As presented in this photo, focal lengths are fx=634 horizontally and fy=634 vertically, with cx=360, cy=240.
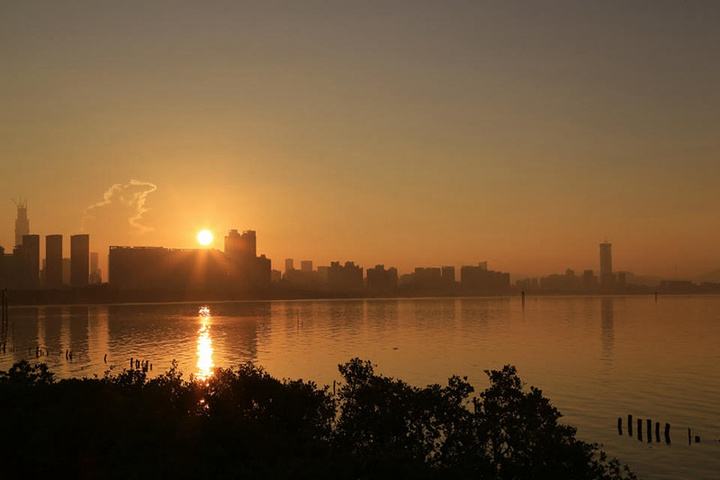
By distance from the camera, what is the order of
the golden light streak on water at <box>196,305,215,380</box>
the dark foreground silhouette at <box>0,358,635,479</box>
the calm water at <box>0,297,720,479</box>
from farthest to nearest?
the golden light streak on water at <box>196,305,215,380</box>, the calm water at <box>0,297,720,479</box>, the dark foreground silhouette at <box>0,358,635,479</box>

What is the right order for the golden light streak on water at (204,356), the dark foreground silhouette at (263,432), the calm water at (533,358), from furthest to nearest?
1. the golden light streak on water at (204,356)
2. the calm water at (533,358)
3. the dark foreground silhouette at (263,432)

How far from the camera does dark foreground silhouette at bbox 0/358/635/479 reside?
913 inches

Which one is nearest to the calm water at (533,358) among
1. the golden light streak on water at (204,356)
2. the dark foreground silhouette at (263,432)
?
the golden light streak on water at (204,356)

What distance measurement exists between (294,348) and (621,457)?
91.5 m

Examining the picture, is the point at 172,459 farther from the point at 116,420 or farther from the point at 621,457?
the point at 621,457

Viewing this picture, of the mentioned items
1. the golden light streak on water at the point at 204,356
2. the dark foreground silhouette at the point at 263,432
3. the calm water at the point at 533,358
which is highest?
the dark foreground silhouette at the point at 263,432

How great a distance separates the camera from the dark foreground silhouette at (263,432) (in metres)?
23.2

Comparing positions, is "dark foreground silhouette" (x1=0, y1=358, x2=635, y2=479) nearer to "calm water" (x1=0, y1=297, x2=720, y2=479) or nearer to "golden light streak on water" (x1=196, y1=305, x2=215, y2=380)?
"calm water" (x1=0, y1=297, x2=720, y2=479)

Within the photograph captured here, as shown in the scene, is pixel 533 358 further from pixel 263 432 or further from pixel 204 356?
pixel 263 432

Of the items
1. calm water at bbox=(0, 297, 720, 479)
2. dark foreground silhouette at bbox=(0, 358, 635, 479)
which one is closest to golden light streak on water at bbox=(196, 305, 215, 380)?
calm water at bbox=(0, 297, 720, 479)

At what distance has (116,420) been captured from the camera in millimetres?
28250

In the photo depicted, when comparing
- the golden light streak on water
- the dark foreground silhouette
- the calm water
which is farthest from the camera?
the golden light streak on water

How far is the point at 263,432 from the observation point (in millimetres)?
27234

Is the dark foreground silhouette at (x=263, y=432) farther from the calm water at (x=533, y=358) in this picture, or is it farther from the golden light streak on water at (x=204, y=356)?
the golden light streak on water at (x=204, y=356)
